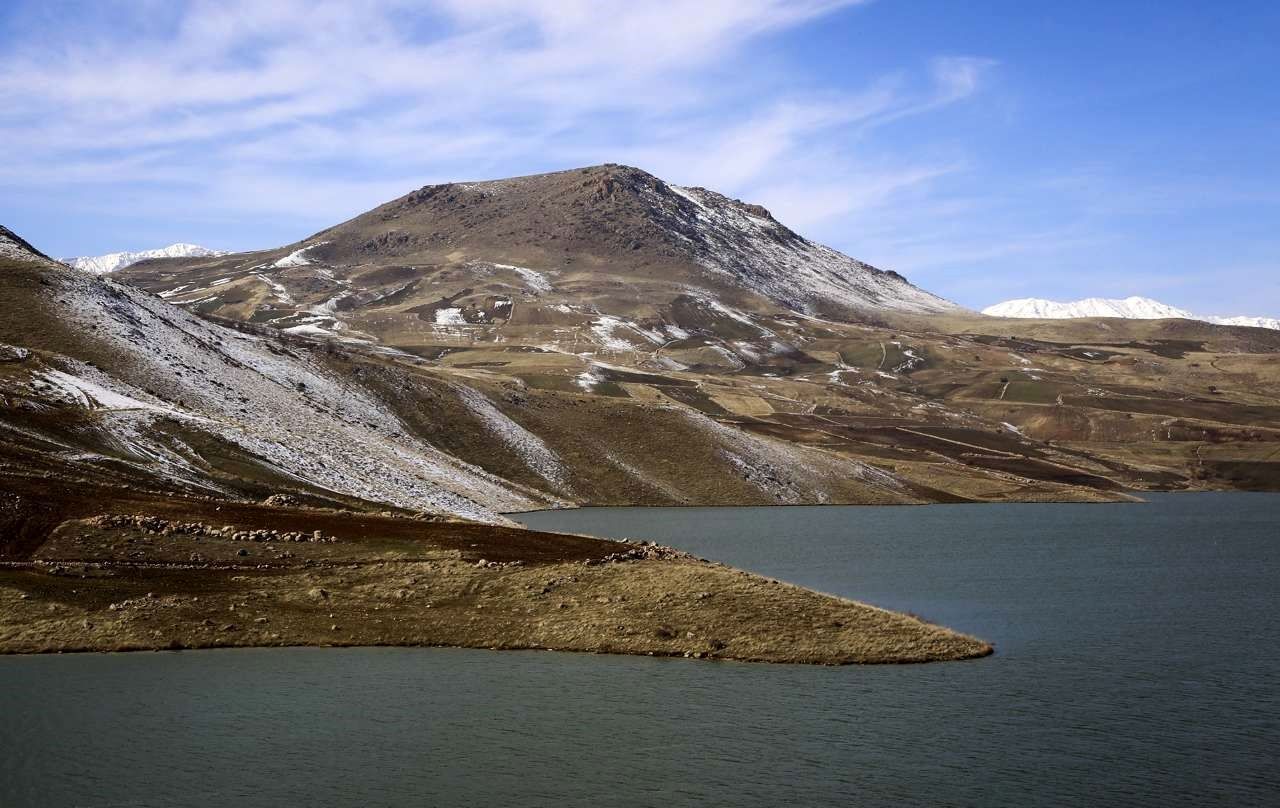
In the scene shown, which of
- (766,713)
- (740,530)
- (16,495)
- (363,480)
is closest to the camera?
(766,713)

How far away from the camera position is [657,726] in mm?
45375

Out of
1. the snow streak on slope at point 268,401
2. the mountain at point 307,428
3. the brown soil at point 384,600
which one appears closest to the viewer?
the brown soil at point 384,600

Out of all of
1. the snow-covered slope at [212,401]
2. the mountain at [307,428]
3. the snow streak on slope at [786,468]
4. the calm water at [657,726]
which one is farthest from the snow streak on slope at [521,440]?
the calm water at [657,726]

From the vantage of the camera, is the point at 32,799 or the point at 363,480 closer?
the point at 32,799

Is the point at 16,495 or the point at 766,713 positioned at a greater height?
the point at 16,495

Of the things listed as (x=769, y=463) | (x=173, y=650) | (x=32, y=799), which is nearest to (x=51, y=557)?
(x=173, y=650)

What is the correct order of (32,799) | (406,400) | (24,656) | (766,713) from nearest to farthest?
(32,799), (766,713), (24,656), (406,400)

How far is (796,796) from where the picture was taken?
3812 cm

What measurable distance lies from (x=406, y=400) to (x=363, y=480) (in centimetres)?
5603

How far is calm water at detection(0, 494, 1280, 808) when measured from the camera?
38.6 meters

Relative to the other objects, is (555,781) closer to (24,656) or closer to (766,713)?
(766,713)

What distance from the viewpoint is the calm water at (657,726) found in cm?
3856

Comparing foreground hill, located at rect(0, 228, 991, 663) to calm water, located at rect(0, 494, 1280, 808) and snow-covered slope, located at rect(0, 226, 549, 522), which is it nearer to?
snow-covered slope, located at rect(0, 226, 549, 522)

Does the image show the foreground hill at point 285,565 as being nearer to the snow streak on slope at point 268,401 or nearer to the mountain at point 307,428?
the mountain at point 307,428
